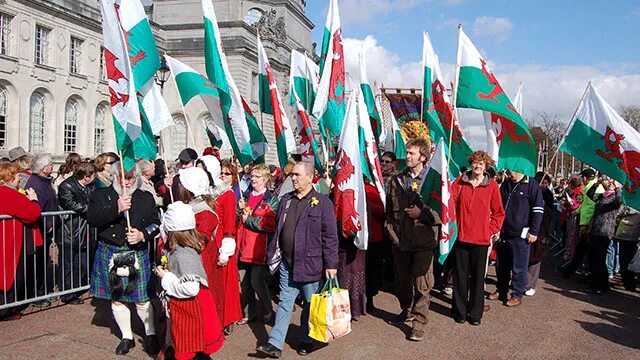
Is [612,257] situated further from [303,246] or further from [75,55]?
[75,55]

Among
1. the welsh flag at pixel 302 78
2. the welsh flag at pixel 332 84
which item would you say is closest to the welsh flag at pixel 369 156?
the welsh flag at pixel 332 84

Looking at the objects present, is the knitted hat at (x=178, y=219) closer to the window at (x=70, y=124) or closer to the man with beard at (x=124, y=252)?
the man with beard at (x=124, y=252)

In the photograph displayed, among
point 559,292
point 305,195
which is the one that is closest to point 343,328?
point 305,195

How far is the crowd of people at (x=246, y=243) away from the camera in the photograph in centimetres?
486

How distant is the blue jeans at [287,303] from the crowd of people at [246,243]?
0.5 inches

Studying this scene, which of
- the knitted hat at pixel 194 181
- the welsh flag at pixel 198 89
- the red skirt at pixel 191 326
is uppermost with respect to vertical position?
the welsh flag at pixel 198 89

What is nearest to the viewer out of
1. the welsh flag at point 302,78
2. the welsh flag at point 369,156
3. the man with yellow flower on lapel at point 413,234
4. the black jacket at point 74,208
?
the man with yellow flower on lapel at point 413,234

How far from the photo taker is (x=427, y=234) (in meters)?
6.27

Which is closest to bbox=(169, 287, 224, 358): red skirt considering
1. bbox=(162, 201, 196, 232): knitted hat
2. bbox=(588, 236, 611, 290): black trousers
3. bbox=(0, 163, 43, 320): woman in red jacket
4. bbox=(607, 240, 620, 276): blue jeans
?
bbox=(162, 201, 196, 232): knitted hat

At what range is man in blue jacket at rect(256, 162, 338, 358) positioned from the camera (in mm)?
5311

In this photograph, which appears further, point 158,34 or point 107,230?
point 158,34

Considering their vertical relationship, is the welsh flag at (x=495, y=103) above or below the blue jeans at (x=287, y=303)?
above

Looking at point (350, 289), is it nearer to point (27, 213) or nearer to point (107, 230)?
point (107, 230)

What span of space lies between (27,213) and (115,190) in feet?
5.51
